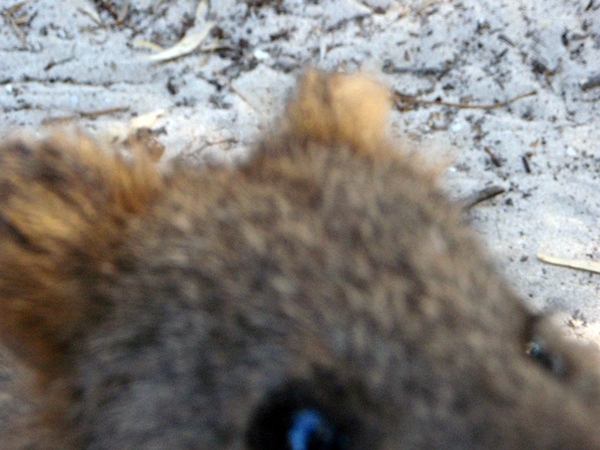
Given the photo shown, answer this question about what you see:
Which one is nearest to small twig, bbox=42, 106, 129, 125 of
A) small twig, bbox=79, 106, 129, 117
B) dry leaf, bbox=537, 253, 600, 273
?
small twig, bbox=79, 106, 129, 117

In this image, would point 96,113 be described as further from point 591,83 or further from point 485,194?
point 591,83

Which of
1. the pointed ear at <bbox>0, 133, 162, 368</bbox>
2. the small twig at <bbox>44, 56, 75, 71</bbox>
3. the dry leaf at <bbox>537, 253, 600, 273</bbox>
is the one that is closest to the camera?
the pointed ear at <bbox>0, 133, 162, 368</bbox>

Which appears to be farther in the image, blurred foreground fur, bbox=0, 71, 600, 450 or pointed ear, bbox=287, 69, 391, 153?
pointed ear, bbox=287, 69, 391, 153

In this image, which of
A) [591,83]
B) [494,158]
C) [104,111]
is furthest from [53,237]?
[591,83]

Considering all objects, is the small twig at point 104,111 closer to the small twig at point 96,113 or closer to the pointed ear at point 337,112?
the small twig at point 96,113

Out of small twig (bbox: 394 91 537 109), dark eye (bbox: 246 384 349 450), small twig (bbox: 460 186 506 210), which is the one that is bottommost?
dark eye (bbox: 246 384 349 450)

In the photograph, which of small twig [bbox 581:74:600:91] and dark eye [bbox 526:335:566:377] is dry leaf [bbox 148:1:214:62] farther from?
dark eye [bbox 526:335:566:377]
